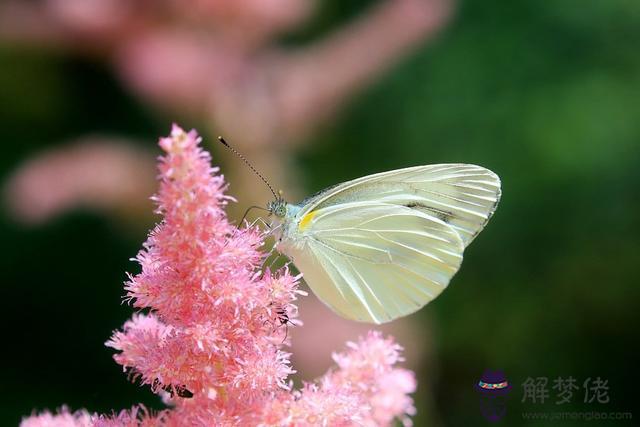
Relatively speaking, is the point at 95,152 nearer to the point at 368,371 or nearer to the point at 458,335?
the point at 458,335

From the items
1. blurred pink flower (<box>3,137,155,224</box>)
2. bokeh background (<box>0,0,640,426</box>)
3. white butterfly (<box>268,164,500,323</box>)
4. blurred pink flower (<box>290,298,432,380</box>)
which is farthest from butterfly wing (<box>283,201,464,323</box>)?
blurred pink flower (<box>3,137,155,224</box>)

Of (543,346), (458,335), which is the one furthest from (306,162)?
(543,346)

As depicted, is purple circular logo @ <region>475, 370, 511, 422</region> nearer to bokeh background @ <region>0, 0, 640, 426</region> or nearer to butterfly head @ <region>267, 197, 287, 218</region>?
butterfly head @ <region>267, 197, 287, 218</region>

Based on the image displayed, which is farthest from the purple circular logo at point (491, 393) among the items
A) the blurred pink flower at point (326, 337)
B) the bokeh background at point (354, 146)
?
the bokeh background at point (354, 146)

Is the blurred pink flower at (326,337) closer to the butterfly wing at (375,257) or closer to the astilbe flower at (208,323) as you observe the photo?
the butterfly wing at (375,257)

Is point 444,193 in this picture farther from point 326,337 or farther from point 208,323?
point 326,337

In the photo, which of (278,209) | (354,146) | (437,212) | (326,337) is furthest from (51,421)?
(354,146)

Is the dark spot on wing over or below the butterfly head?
over

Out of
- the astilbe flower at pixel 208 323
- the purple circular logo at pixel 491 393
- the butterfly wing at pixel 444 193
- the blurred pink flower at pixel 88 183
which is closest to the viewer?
the astilbe flower at pixel 208 323
